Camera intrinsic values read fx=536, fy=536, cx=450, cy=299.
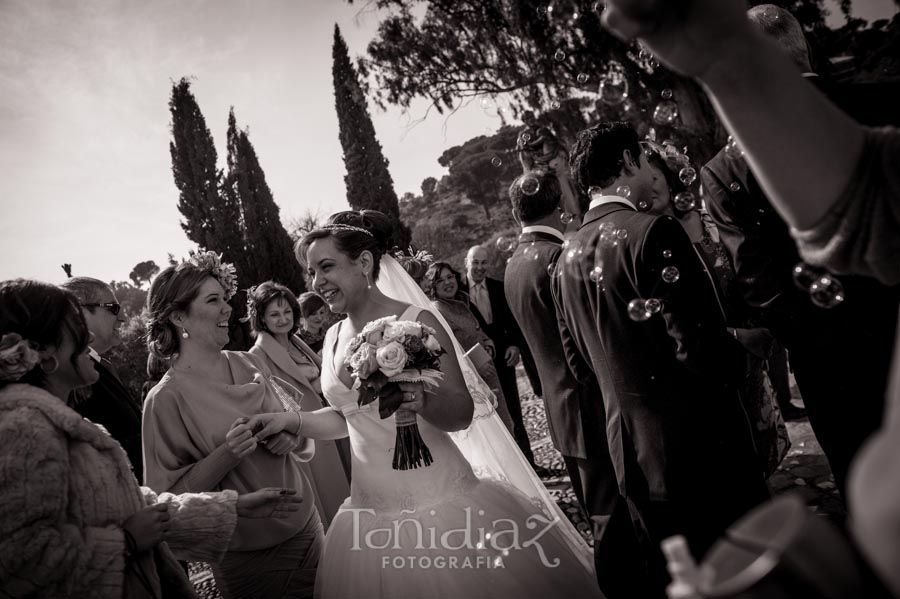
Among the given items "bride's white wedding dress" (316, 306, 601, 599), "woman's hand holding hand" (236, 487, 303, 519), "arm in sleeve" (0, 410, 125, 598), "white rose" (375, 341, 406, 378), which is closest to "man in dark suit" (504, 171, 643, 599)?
"bride's white wedding dress" (316, 306, 601, 599)

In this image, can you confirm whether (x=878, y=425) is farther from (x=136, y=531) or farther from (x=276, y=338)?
(x=276, y=338)

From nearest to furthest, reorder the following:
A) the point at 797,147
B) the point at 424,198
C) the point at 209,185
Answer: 1. the point at 797,147
2. the point at 209,185
3. the point at 424,198

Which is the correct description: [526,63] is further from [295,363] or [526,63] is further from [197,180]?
[197,180]

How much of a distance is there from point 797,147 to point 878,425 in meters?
1.99

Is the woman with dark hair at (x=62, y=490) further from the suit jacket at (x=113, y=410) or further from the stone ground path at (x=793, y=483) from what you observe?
the stone ground path at (x=793, y=483)

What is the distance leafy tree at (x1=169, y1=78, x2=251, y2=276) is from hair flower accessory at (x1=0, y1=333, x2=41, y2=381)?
848 inches

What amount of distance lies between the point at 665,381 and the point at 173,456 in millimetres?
2788

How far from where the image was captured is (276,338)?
5.77 metres

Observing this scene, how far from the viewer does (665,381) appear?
8.16 feet

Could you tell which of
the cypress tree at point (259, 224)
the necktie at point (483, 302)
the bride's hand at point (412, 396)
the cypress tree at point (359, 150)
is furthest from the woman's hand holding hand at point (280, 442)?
the cypress tree at point (359, 150)

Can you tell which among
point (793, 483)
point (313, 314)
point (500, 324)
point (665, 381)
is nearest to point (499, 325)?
point (500, 324)

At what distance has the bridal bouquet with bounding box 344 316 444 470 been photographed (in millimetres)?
2564

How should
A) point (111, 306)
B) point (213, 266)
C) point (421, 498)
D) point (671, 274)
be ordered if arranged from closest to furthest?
point (671, 274), point (421, 498), point (213, 266), point (111, 306)

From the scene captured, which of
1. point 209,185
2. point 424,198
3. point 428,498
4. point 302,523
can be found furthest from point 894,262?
point 424,198
